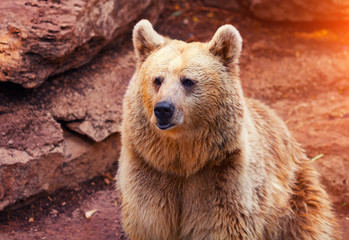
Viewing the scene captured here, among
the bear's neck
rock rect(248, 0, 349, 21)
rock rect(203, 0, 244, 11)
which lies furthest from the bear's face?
rock rect(203, 0, 244, 11)

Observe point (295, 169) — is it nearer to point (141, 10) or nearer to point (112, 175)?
point (112, 175)

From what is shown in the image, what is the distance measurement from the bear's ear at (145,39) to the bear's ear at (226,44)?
607 millimetres

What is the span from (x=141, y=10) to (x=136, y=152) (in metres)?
4.20

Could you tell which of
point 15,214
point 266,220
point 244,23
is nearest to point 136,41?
point 266,220

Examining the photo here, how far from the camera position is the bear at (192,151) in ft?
14.0

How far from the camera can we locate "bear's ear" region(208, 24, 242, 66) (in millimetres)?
4383

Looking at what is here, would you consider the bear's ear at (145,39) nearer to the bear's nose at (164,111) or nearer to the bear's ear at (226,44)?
the bear's ear at (226,44)

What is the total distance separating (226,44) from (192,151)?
3.90 feet

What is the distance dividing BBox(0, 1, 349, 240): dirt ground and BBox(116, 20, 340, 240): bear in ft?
4.99

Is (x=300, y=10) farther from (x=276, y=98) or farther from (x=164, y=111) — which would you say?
(x=164, y=111)

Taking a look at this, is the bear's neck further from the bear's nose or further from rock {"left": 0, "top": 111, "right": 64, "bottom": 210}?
rock {"left": 0, "top": 111, "right": 64, "bottom": 210}

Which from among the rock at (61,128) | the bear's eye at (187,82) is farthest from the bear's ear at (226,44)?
the rock at (61,128)

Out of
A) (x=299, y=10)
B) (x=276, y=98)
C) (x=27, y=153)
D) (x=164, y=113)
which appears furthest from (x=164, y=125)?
(x=299, y=10)

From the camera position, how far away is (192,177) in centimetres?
450
